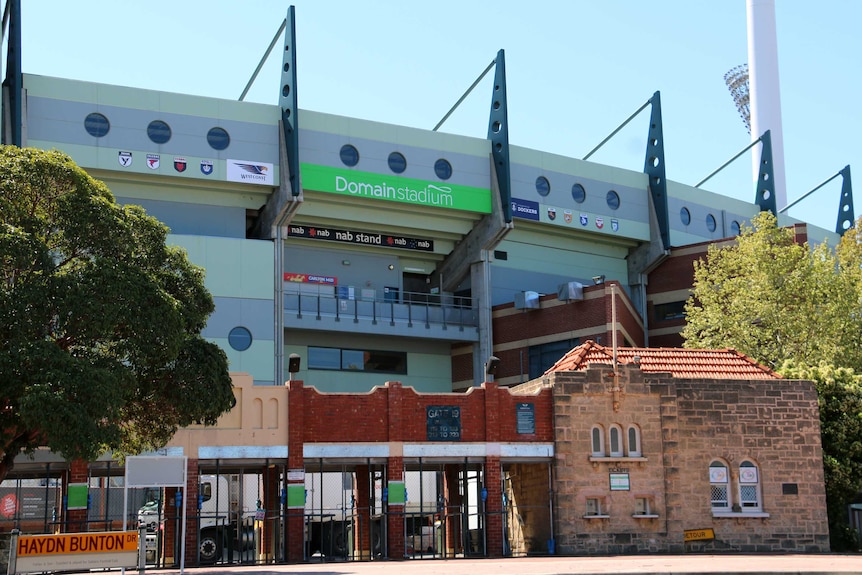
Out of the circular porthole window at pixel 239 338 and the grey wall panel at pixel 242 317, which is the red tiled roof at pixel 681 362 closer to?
the grey wall panel at pixel 242 317

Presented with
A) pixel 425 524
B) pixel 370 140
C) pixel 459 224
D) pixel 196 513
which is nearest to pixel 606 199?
pixel 459 224

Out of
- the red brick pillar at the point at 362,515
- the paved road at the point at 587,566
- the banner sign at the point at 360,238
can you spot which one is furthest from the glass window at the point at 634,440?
the banner sign at the point at 360,238

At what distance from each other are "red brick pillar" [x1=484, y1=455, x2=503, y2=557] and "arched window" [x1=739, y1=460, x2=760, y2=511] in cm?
677

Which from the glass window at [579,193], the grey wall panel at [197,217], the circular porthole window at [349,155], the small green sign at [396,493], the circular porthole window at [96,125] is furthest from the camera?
the glass window at [579,193]

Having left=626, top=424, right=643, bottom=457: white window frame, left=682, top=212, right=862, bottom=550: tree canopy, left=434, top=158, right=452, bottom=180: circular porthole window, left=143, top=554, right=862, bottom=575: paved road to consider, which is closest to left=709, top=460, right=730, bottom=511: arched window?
left=626, top=424, right=643, bottom=457: white window frame

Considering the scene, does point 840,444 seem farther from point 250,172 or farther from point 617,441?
point 250,172

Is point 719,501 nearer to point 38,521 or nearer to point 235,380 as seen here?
point 235,380

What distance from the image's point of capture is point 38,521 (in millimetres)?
35500

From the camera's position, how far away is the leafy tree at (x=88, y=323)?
2427 centimetres

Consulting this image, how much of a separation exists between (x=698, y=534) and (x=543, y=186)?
26.2m

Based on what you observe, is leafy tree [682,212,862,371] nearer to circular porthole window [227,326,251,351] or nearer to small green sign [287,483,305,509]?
circular porthole window [227,326,251,351]

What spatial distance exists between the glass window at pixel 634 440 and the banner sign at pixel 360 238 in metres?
22.8

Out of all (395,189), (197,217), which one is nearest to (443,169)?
(395,189)

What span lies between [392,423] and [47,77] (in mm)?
22210
